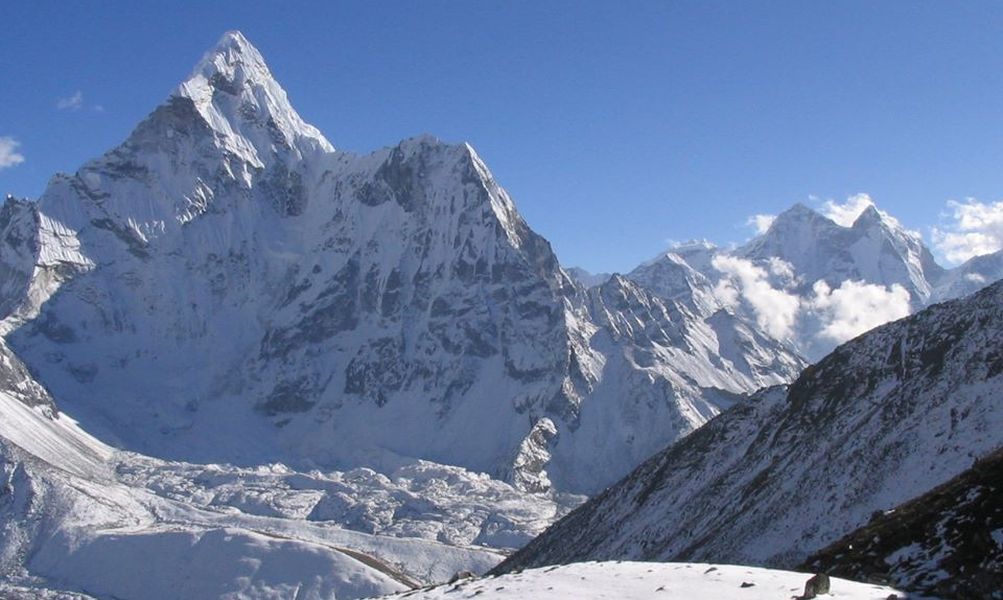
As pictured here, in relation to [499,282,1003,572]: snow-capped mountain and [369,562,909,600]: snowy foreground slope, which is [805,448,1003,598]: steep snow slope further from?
[499,282,1003,572]: snow-capped mountain

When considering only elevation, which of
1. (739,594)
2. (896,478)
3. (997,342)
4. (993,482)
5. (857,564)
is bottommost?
(739,594)

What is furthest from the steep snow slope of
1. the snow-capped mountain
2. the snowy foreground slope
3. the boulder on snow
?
the snow-capped mountain

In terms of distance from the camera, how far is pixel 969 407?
113625mm

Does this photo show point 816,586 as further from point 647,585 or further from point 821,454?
point 821,454

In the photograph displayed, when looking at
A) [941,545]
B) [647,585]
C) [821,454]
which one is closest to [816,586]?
[647,585]

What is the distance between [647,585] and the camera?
129 feet

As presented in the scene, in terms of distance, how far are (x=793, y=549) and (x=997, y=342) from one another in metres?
32.7

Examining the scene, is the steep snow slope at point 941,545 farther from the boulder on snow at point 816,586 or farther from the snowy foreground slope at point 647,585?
the boulder on snow at point 816,586

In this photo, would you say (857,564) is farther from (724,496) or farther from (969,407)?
(724,496)

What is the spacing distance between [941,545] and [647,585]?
1095 centimetres

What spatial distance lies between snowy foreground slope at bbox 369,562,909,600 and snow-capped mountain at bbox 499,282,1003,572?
70.7 meters

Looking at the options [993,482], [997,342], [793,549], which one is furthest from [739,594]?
[997,342]

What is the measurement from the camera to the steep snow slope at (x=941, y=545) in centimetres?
3694

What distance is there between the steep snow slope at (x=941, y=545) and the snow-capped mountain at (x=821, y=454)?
204ft
